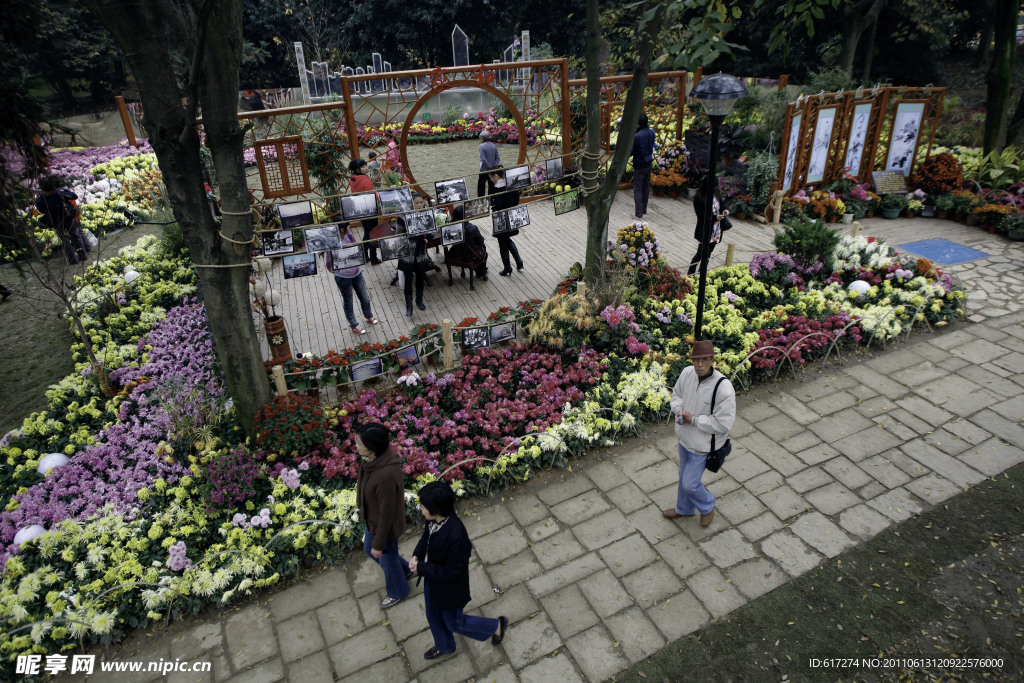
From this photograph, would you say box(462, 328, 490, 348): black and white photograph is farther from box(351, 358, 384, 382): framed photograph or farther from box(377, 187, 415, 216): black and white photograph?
box(377, 187, 415, 216): black and white photograph

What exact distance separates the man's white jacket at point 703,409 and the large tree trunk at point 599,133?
Answer: 350cm

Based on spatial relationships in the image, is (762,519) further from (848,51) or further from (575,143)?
(848,51)

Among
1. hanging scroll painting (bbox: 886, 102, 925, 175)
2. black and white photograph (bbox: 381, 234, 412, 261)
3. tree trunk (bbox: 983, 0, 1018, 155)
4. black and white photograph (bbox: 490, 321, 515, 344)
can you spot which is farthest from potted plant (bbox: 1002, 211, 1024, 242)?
black and white photograph (bbox: 381, 234, 412, 261)

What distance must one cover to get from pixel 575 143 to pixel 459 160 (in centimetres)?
428

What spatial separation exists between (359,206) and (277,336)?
182 cm

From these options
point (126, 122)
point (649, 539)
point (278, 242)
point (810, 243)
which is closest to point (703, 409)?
point (649, 539)

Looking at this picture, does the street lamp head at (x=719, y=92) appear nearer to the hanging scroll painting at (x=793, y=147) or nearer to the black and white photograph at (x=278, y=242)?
the black and white photograph at (x=278, y=242)

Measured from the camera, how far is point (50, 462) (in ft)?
19.1

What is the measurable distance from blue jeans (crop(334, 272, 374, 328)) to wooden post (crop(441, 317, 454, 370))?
1.44 m

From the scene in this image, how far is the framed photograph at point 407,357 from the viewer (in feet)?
22.0

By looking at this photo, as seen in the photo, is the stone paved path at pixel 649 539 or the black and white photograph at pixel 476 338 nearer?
the stone paved path at pixel 649 539

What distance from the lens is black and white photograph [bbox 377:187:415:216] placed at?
7594mm

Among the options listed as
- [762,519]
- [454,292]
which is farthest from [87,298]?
[762,519]

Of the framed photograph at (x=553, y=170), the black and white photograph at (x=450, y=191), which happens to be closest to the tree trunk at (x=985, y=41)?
the framed photograph at (x=553, y=170)
